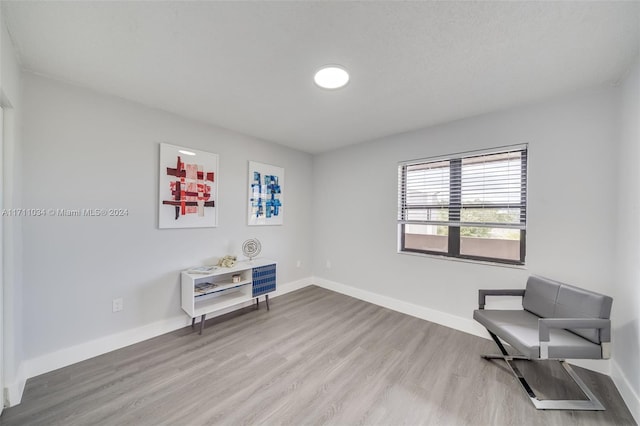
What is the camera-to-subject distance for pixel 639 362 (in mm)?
1487

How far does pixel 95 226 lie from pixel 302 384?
2275 millimetres

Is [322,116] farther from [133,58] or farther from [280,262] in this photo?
[280,262]

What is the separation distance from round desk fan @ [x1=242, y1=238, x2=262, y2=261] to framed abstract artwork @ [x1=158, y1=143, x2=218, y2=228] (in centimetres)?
47

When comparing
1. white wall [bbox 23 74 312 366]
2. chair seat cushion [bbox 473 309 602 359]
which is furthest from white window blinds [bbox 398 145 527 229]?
white wall [bbox 23 74 312 366]

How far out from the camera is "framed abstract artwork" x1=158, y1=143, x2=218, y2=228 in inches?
96.6

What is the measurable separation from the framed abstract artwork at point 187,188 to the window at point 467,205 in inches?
96.4

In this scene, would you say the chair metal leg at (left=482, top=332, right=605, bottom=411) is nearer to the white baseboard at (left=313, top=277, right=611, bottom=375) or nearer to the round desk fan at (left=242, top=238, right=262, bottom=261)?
the white baseboard at (left=313, top=277, right=611, bottom=375)

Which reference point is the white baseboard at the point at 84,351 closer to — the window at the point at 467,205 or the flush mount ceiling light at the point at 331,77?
the flush mount ceiling light at the point at 331,77

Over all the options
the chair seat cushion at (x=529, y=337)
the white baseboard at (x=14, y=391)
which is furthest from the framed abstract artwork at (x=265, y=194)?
the chair seat cushion at (x=529, y=337)

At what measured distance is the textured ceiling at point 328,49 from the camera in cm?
124

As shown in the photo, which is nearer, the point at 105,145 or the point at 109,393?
the point at 109,393

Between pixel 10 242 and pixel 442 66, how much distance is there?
10.6 ft

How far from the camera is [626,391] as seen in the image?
1.59 meters

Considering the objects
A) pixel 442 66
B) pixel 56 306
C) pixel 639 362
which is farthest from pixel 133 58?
pixel 639 362
